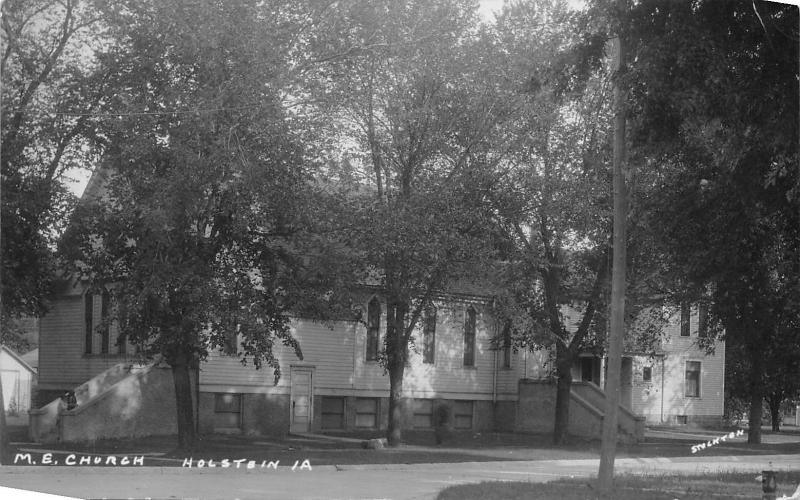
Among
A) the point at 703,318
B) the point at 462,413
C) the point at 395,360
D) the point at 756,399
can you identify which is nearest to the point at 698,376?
the point at 756,399

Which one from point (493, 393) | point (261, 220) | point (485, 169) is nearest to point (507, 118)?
point (485, 169)

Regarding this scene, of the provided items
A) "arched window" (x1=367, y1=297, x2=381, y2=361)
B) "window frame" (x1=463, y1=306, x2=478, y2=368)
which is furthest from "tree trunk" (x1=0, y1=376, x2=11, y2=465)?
"window frame" (x1=463, y1=306, x2=478, y2=368)

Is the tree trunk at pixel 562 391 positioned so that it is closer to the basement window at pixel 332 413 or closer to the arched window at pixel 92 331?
the basement window at pixel 332 413

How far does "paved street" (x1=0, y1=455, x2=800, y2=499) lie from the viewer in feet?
43.9

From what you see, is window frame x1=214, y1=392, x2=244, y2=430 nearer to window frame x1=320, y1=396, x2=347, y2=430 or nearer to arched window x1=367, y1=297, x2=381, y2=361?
window frame x1=320, y1=396, x2=347, y2=430

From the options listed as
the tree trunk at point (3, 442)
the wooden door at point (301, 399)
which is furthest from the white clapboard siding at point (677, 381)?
the tree trunk at point (3, 442)

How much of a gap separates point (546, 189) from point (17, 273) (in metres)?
11.5

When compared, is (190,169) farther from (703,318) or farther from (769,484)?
(769,484)

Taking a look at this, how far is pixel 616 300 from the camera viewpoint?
13.3 m

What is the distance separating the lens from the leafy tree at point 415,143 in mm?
20203

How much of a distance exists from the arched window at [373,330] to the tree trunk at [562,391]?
4839 mm

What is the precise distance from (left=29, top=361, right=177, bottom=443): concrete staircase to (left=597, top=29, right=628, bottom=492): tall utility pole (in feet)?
40.4

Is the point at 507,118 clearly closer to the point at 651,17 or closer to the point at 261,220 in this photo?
the point at 261,220

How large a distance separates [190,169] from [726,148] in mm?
8182
